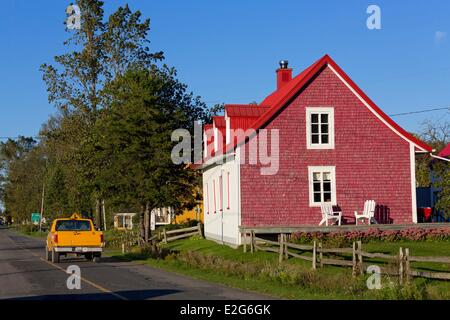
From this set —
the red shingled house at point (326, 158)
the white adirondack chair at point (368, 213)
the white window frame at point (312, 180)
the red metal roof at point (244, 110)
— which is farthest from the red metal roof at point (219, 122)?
the white adirondack chair at point (368, 213)

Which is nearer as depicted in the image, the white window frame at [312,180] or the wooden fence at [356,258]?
the wooden fence at [356,258]

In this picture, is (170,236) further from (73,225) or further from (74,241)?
(74,241)

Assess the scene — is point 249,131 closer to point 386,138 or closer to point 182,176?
point 386,138

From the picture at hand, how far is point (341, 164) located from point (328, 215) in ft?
8.76

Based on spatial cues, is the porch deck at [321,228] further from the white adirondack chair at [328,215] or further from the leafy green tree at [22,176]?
the leafy green tree at [22,176]

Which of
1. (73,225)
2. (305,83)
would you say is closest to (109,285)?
(73,225)

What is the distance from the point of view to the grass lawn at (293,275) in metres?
16.9

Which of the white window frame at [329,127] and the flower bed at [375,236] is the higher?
the white window frame at [329,127]

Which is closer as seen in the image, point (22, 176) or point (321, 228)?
point (321, 228)

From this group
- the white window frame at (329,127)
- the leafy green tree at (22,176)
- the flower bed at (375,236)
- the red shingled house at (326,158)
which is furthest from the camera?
the leafy green tree at (22,176)

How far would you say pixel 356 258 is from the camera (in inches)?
804

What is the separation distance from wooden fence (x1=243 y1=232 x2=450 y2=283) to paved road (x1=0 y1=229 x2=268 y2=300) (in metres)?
3.79

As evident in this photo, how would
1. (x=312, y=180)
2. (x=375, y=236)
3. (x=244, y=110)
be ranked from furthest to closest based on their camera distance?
(x=244, y=110) → (x=312, y=180) → (x=375, y=236)
